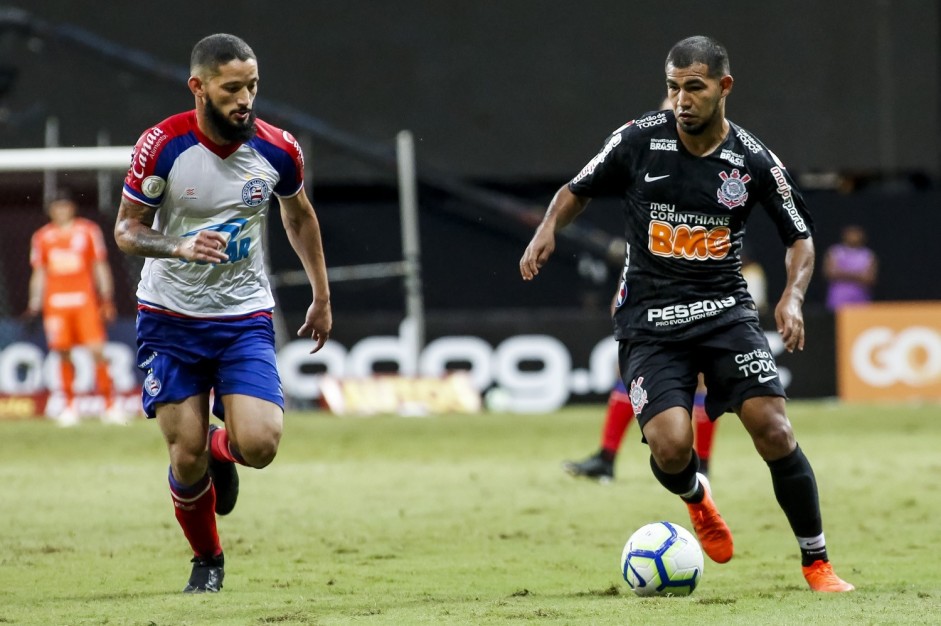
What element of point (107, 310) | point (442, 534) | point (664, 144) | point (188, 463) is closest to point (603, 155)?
point (664, 144)

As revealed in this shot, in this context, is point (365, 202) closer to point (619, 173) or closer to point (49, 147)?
point (49, 147)

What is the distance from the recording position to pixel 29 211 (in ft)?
67.8

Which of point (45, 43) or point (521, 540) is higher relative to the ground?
point (45, 43)

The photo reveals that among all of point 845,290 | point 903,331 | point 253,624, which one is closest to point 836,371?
point 903,331

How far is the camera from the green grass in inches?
250

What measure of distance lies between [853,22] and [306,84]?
7.67 meters

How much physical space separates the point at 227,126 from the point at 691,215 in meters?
2.07

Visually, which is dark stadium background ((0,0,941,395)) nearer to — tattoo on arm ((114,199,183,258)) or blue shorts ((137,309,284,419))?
blue shorts ((137,309,284,419))

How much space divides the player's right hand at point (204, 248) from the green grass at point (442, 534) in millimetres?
1428

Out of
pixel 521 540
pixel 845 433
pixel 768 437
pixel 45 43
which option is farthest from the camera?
pixel 45 43

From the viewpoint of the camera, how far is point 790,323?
6516 millimetres

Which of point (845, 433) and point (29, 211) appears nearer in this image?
point (845, 433)

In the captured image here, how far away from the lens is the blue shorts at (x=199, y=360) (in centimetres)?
685

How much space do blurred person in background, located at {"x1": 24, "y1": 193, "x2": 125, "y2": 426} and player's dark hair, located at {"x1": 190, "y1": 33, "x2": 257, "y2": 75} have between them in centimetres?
1062
